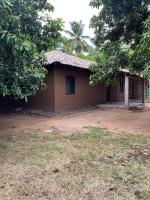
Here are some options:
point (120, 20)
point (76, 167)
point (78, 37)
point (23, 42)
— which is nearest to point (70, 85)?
point (120, 20)

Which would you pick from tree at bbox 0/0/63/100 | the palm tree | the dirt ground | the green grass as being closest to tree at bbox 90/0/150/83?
the dirt ground

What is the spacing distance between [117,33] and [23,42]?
6505mm

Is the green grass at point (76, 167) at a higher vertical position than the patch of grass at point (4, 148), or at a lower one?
lower

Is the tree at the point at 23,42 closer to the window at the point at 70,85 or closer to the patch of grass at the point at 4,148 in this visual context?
the patch of grass at the point at 4,148

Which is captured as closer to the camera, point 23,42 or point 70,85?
point 23,42

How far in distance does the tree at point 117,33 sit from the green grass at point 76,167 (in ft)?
11.8

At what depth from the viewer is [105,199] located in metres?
3.87

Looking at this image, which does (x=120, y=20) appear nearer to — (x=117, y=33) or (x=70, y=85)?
(x=117, y=33)

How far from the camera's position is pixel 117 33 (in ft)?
36.0

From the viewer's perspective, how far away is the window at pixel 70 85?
1472 cm

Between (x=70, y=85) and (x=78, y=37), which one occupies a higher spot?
(x=78, y=37)

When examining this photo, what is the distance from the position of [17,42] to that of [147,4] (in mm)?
6303

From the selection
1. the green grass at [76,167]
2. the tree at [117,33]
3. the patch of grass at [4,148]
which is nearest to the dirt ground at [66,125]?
the green grass at [76,167]

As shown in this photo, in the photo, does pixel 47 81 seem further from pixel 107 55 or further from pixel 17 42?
pixel 17 42
